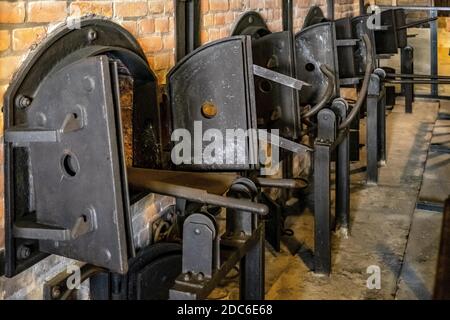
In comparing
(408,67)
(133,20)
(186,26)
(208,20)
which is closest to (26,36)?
(133,20)

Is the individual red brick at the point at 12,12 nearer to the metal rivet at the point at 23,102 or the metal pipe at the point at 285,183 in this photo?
the metal rivet at the point at 23,102

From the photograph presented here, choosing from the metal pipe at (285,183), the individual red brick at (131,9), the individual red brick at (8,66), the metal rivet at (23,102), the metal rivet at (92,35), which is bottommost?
the metal pipe at (285,183)

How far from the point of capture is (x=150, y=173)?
165 centimetres

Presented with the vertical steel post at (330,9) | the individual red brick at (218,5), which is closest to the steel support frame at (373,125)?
the vertical steel post at (330,9)

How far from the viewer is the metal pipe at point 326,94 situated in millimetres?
2283

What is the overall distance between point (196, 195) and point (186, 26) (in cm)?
92

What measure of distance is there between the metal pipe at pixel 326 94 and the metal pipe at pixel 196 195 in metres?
1.02

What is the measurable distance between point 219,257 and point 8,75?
668 millimetres

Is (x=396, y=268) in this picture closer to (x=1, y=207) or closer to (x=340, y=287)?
(x=340, y=287)

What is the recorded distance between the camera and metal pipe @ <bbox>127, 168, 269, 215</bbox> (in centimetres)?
130

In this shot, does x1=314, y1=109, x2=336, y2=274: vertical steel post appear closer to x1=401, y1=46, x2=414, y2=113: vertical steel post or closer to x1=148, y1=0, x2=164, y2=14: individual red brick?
x1=148, y1=0, x2=164, y2=14: individual red brick

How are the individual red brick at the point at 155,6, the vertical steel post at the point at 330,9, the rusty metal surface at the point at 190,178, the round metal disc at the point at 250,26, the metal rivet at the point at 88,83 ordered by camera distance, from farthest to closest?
the vertical steel post at the point at 330,9 → the round metal disc at the point at 250,26 → the individual red brick at the point at 155,6 → the rusty metal surface at the point at 190,178 → the metal rivet at the point at 88,83

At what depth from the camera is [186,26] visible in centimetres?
204

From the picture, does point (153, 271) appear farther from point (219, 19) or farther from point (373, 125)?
point (373, 125)
